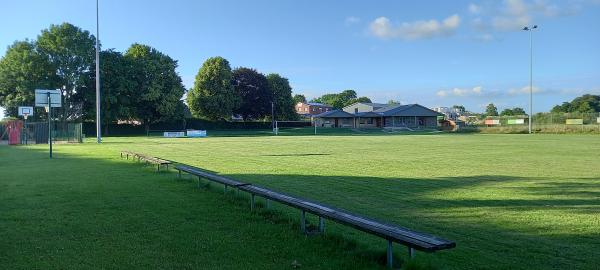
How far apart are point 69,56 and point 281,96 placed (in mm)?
39587

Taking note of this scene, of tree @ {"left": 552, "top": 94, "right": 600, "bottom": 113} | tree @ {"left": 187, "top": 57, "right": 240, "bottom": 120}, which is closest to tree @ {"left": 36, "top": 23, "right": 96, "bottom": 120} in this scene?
tree @ {"left": 187, "top": 57, "right": 240, "bottom": 120}

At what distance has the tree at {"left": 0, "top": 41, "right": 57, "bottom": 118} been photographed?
56.3m

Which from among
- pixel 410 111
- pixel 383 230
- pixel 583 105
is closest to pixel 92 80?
pixel 410 111

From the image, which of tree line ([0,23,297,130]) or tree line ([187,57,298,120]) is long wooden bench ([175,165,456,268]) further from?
tree line ([187,57,298,120])

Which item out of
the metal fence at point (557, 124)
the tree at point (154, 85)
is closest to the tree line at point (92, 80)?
the tree at point (154, 85)

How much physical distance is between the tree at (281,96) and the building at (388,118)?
583cm

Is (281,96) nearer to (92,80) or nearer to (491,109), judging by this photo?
(92,80)

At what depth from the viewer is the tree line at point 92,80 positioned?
5688cm

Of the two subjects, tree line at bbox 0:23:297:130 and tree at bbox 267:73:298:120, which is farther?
tree at bbox 267:73:298:120

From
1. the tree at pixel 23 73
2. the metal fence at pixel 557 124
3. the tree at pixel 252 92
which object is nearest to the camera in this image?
the metal fence at pixel 557 124

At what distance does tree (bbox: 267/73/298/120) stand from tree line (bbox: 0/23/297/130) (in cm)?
1474

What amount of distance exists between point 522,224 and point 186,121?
70981 mm

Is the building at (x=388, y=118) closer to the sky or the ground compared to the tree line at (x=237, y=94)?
closer to the ground

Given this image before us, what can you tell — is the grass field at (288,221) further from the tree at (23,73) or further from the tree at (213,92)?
the tree at (213,92)
